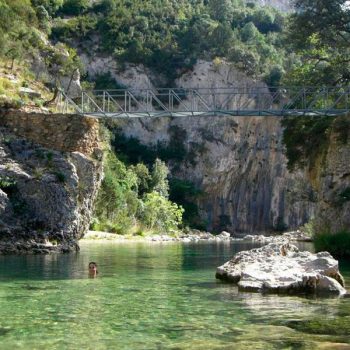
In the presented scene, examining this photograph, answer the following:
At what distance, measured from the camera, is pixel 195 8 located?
105 m

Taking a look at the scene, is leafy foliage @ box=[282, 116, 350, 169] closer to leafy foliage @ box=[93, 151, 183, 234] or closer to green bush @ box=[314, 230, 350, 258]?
green bush @ box=[314, 230, 350, 258]

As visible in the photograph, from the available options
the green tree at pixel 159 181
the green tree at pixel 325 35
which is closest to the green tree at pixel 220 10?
the green tree at pixel 159 181

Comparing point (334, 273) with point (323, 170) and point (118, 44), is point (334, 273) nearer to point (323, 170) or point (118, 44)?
point (323, 170)

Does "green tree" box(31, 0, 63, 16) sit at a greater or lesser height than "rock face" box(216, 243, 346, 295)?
greater

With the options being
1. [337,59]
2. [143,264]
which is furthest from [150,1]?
[143,264]

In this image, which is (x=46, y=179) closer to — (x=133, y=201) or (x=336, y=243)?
(x=336, y=243)

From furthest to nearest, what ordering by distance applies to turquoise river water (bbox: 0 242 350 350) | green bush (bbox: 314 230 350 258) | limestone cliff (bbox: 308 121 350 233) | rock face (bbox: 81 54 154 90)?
rock face (bbox: 81 54 154 90), limestone cliff (bbox: 308 121 350 233), green bush (bbox: 314 230 350 258), turquoise river water (bbox: 0 242 350 350)

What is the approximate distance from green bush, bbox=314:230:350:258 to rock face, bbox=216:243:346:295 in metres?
8.88

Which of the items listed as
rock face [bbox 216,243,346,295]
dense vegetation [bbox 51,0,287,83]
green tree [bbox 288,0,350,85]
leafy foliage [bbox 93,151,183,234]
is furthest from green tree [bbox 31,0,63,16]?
rock face [bbox 216,243,346,295]

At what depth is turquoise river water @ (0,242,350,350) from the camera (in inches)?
378

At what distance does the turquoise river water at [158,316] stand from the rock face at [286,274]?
1.75 ft

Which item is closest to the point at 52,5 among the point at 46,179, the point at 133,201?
the point at 133,201

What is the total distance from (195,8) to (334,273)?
94.1 m

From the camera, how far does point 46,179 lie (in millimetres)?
31438
